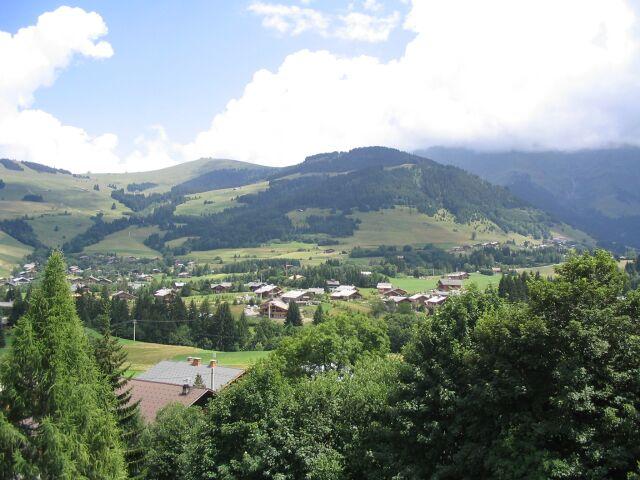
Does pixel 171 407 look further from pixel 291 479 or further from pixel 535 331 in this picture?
pixel 535 331

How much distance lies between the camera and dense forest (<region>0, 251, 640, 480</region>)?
15.1 m

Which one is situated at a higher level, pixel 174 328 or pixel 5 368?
pixel 5 368

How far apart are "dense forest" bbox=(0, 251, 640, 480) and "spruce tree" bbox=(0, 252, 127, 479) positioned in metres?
0.04

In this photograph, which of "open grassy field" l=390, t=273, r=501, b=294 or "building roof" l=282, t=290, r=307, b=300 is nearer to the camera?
"building roof" l=282, t=290, r=307, b=300

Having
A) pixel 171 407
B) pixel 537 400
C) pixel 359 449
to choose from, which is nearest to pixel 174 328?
pixel 171 407

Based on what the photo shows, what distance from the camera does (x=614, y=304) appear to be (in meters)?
18.6

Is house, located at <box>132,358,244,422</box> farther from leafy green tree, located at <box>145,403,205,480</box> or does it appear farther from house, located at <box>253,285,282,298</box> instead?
house, located at <box>253,285,282,298</box>

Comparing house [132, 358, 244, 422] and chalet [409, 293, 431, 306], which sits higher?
house [132, 358, 244, 422]

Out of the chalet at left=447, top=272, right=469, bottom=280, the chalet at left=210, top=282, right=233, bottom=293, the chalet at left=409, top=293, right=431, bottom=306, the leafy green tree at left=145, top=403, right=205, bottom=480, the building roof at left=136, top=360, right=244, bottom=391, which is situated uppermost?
the leafy green tree at left=145, top=403, right=205, bottom=480

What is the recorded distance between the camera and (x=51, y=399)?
1495 centimetres

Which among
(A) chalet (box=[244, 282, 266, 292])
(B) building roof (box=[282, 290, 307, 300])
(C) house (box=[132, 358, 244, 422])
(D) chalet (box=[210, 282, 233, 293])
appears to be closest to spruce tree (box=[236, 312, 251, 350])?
(C) house (box=[132, 358, 244, 422])

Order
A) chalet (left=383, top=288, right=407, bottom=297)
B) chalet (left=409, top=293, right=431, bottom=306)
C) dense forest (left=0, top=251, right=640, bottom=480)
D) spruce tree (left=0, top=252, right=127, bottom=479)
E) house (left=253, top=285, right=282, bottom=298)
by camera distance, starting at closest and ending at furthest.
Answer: spruce tree (left=0, top=252, right=127, bottom=479)
dense forest (left=0, top=251, right=640, bottom=480)
chalet (left=409, top=293, right=431, bottom=306)
chalet (left=383, top=288, right=407, bottom=297)
house (left=253, top=285, right=282, bottom=298)

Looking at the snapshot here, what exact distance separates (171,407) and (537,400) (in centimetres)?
2182

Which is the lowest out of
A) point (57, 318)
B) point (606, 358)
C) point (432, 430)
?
point (432, 430)
